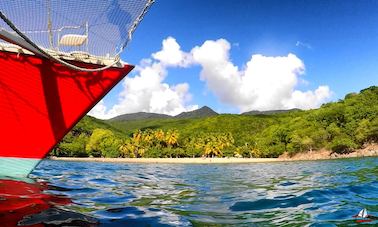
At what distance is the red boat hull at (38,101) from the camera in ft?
40.2

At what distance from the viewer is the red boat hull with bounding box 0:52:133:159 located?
12.3 m

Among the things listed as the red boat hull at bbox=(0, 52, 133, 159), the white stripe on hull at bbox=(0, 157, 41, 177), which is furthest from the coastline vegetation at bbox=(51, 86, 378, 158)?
the white stripe on hull at bbox=(0, 157, 41, 177)

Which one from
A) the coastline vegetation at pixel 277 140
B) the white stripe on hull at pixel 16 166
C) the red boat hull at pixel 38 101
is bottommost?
the white stripe on hull at pixel 16 166

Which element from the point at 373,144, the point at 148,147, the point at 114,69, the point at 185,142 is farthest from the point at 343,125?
the point at 114,69

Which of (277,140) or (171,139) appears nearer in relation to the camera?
(277,140)

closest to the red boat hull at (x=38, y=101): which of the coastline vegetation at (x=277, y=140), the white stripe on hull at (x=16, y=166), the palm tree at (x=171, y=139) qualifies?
the white stripe on hull at (x=16, y=166)

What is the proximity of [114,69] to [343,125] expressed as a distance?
4605 inches

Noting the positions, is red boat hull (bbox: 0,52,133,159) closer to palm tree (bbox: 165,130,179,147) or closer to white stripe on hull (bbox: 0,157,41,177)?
white stripe on hull (bbox: 0,157,41,177)

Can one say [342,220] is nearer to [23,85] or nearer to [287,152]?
[23,85]

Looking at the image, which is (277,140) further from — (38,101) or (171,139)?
(38,101)

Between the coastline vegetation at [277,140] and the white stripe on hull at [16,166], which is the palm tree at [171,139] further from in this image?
the white stripe on hull at [16,166]

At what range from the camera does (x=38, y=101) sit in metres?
12.6

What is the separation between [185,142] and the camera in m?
140

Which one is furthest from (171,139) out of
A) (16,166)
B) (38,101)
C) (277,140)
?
(38,101)
